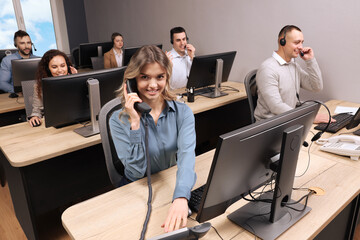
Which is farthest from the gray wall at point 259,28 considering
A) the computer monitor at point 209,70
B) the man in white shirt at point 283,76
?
the computer monitor at point 209,70

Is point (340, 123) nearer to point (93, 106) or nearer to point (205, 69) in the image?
point (205, 69)

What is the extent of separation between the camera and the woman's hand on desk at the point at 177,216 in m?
0.97

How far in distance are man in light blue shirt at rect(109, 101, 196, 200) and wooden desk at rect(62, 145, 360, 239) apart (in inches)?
3.0

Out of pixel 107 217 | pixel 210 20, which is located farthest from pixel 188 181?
pixel 210 20

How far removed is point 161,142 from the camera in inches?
53.8

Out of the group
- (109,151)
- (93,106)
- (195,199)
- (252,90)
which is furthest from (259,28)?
(195,199)

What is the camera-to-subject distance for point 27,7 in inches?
218

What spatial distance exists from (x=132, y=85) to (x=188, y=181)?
20.0 inches

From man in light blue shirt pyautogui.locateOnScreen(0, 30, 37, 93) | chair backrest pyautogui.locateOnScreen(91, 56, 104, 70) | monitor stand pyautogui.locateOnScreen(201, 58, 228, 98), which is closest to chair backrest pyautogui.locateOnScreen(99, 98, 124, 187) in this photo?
monitor stand pyautogui.locateOnScreen(201, 58, 228, 98)

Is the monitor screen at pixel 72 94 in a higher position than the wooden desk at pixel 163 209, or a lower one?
higher

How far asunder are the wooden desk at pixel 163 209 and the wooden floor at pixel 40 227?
87 centimetres

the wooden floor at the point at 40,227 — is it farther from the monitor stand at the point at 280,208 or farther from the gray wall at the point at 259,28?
the gray wall at the point at 259,28

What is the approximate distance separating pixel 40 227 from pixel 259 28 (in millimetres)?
2588

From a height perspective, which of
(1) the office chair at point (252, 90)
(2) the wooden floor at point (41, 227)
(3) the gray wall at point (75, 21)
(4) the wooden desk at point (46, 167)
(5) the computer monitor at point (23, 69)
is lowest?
(2) the wooden floor at point (41, 227)
